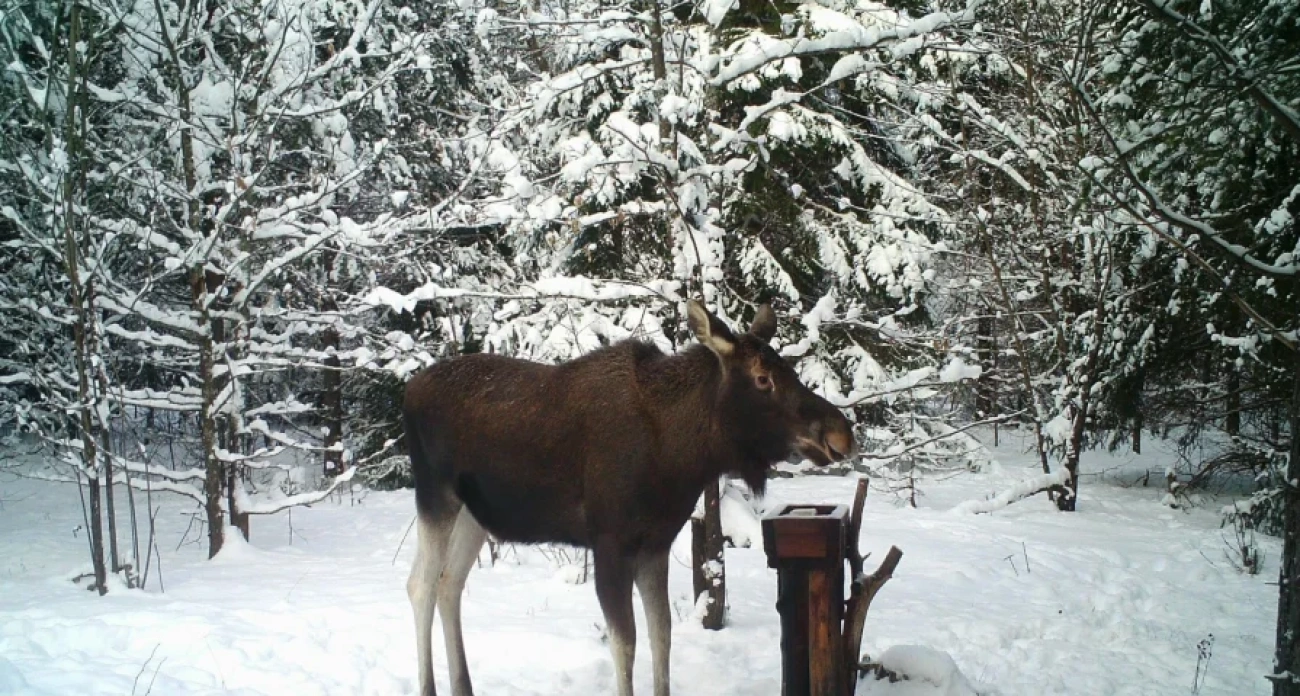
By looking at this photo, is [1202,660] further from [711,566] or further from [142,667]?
[142,667]

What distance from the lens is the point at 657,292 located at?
246 inches

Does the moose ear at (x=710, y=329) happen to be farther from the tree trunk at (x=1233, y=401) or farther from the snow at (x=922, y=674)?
Result: the tree trunk at (x=1233, y=401)

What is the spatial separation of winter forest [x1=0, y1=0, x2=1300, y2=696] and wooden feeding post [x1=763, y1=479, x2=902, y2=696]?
2.95 feet

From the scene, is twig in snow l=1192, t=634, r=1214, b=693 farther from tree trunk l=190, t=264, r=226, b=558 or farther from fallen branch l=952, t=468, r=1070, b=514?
tree trunk l=190, t=264, r=226, b=558

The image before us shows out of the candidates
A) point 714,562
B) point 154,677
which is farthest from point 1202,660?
point 154,677

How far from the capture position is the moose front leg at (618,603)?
4516 millimetres

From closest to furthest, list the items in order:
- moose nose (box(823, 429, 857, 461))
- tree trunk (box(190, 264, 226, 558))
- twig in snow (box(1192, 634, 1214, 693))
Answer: moose nose (box(823, 429, 857, 461))
twig in snow (box(1192, 634, 1214, 693))
tree trunk (box(190, 264, 226, 558))

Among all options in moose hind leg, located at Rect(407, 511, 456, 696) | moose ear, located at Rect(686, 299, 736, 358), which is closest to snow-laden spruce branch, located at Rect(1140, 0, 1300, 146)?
moose ear, located at Rect(686, 299, 736, 358)

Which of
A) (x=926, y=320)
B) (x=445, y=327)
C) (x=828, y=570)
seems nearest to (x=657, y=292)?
(x=828, y=570)

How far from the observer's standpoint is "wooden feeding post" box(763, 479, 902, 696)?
4.39m

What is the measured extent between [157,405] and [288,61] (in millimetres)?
3728

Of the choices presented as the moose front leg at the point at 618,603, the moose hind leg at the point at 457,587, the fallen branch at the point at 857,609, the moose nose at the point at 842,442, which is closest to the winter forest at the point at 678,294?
the moose hind leg at the point at 457,587

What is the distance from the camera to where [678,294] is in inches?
254

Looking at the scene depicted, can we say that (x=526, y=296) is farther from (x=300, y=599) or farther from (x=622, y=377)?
(x=300, y=599)
